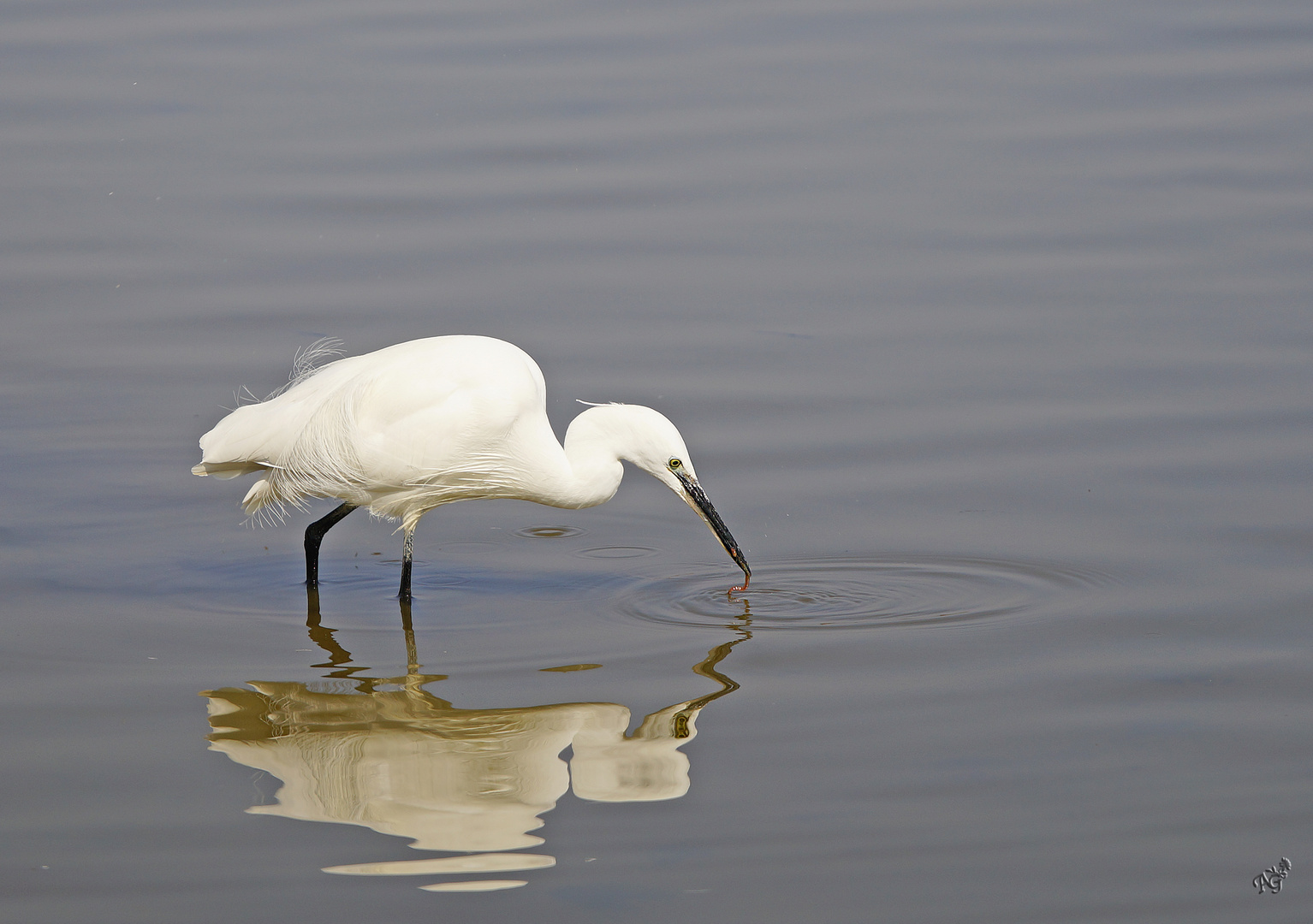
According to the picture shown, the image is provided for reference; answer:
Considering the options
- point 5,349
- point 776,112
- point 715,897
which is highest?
point 776,112

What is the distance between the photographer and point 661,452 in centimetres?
684

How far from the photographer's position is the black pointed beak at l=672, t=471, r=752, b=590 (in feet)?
22.1

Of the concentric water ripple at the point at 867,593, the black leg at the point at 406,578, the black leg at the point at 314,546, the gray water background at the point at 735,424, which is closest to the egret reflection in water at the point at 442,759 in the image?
the gray water background at the point at 735,424

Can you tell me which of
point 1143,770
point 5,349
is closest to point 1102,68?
point 5,349

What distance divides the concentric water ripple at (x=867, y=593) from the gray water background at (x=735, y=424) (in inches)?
1.2

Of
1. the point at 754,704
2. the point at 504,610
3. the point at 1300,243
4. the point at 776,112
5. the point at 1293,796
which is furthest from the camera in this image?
the point at 776,112

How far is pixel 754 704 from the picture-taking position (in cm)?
573

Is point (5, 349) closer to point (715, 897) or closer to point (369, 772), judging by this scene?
point (369, 772)

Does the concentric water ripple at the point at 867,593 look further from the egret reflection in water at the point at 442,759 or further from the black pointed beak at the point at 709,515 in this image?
the egret reflection in water at the point at 442,759

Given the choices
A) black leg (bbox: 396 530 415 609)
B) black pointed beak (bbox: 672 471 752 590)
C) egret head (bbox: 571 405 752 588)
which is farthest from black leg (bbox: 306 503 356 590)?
black pointed beak (bbox: 672 471 752 590)

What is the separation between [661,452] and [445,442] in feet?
3.02

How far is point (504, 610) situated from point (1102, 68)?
9.38m

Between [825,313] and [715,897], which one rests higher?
[825,313]

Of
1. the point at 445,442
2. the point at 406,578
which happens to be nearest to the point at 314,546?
the point at 406,578
